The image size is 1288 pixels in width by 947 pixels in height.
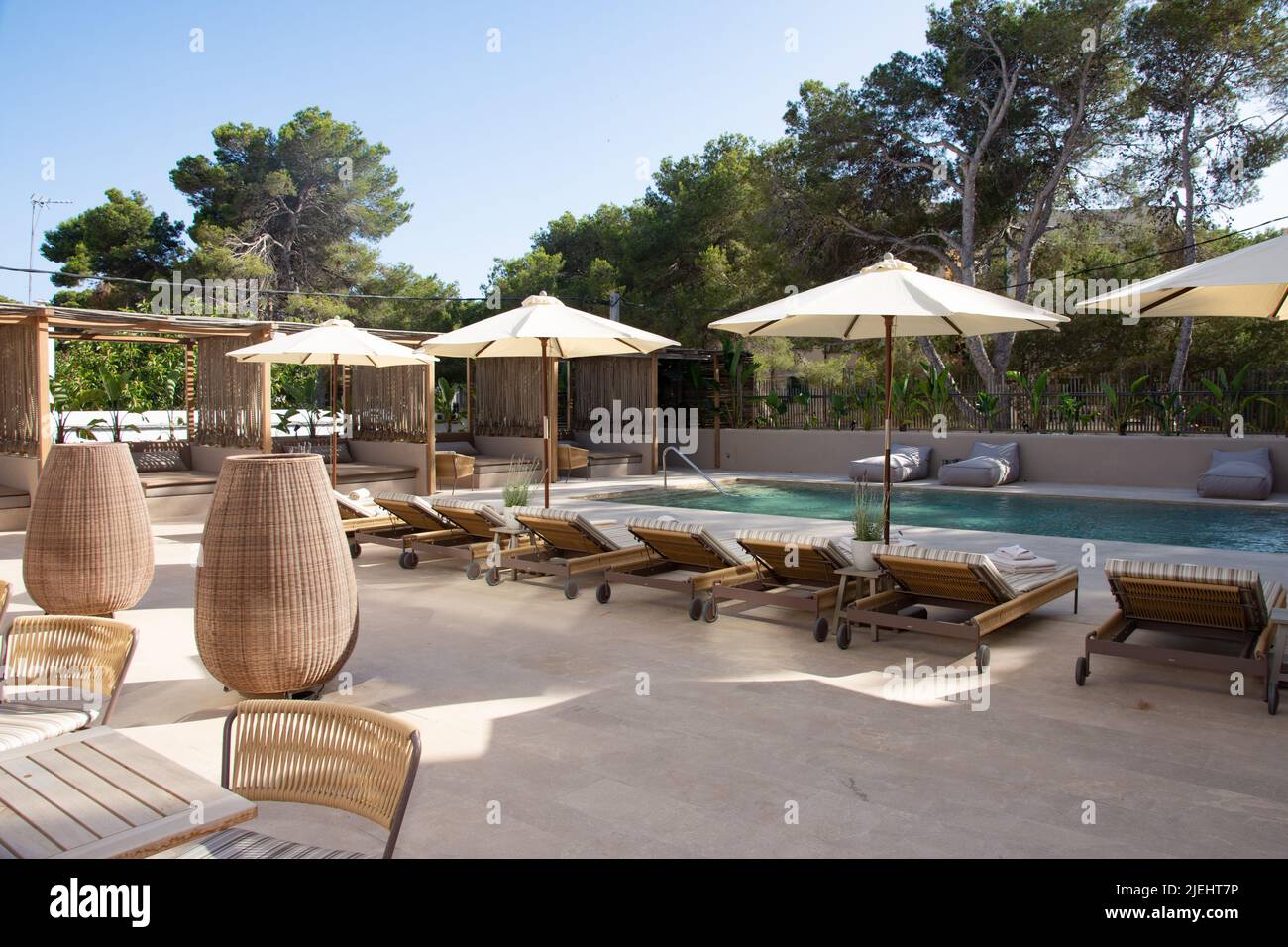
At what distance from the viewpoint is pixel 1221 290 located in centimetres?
579

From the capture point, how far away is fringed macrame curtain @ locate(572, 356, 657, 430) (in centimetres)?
1847

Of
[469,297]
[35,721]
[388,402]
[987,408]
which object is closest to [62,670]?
[35,721]

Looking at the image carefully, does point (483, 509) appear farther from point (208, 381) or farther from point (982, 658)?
point (208, 381)

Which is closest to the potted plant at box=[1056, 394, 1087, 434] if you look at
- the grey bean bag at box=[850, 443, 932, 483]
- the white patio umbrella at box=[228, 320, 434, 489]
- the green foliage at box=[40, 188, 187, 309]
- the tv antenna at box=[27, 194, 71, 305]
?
the grey bean bag at box=[850, 443, 932, 483]

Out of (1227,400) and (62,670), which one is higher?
(1227,400)

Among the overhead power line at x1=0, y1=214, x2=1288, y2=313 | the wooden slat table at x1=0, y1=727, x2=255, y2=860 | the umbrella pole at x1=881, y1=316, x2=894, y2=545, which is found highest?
the overhead power line at x1=0, y1=214, x2=1288, y2=313

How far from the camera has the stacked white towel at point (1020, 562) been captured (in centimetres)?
661

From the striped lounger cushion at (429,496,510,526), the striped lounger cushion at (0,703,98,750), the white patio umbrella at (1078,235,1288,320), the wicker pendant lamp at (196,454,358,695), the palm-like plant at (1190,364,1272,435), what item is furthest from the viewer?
the palm-like plant at (1190,364,1272,435)

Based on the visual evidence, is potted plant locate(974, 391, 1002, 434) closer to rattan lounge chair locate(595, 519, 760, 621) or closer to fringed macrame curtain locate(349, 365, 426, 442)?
fringed macrame curtain locate(349, 365, 426, 442)

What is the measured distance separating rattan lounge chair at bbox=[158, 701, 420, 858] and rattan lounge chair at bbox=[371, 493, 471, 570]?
602 cm

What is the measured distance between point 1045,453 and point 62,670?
1587cm
